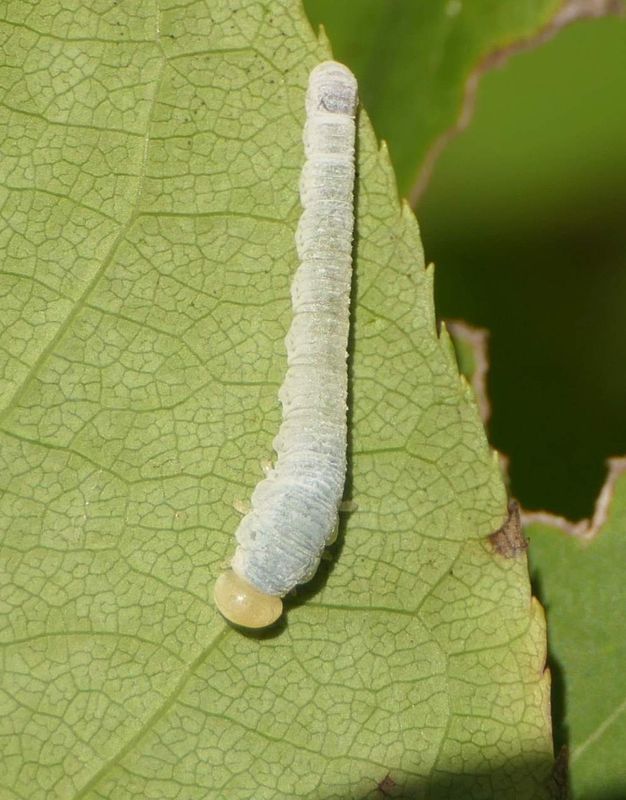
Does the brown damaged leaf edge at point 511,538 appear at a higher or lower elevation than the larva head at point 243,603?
higher

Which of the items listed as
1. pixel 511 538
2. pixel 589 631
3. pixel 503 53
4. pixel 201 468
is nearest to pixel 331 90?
pixel 503 53

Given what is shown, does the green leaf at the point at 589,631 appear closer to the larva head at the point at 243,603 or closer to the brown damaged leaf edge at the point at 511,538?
the brown damaged leaf edge at the point at 511,538

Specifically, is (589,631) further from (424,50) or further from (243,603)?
(424,50)

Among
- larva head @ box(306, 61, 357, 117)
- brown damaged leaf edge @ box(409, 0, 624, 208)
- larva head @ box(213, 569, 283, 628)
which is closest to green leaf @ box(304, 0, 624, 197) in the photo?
brown damaged leaf edge @ box(409, 0, 624, 208)

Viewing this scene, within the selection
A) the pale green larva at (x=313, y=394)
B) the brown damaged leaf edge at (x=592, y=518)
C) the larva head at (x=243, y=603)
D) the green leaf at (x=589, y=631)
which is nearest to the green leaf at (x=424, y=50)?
the pale green larva at (x=313, y=394)

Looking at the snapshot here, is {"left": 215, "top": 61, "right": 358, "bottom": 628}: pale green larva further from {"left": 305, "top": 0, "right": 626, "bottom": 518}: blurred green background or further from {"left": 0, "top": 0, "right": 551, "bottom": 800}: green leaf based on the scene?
{"left": 305, "top": 0, "right": 626, "bottom": 518}: blurred green background

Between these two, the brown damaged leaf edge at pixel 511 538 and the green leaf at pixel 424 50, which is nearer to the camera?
the brown damaged leaf edge at pixel 511 538

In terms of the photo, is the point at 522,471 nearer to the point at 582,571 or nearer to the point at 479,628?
the point at 582,571
